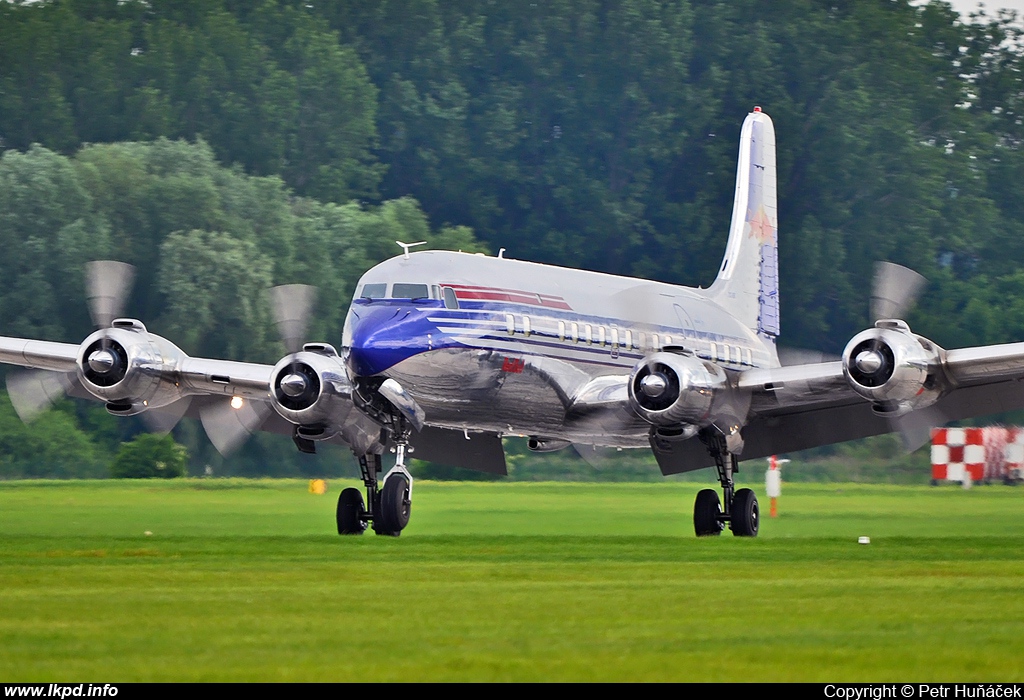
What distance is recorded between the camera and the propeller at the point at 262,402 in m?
23.8

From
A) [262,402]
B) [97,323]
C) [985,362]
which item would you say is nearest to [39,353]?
[97,323]

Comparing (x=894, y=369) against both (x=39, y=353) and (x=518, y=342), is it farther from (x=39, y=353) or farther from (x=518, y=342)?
(x=39, y=353)

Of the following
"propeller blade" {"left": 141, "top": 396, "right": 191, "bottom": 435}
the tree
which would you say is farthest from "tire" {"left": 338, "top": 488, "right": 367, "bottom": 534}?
the tree

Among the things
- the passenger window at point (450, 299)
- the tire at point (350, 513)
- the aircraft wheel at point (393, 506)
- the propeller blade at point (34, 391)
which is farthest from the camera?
the propeller blade at point (34, 391)

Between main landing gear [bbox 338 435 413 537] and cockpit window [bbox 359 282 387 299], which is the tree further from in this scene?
cockpit window [bbox 359 282 387 299]

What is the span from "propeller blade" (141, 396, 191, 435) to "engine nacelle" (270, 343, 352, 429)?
7.82 ft

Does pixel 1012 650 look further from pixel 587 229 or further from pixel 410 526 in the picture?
pixel 587 229

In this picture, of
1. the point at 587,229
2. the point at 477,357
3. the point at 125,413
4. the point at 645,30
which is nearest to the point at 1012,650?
the point at 477,357

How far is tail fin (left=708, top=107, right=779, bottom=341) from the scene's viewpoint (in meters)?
29.9

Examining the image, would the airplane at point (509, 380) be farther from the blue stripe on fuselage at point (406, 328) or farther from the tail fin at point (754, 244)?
the tail fin at point (754, 244)

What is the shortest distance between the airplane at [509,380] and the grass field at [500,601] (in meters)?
1.32

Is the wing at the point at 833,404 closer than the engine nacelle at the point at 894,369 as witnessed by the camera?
No

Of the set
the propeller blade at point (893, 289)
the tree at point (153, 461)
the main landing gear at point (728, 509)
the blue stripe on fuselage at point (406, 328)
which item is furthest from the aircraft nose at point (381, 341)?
the tree at point (153, 461)

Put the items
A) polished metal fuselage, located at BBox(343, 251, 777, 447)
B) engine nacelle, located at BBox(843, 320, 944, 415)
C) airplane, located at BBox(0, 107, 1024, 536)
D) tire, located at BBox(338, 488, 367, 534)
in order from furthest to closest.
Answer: tire, located at BBox(338, 488, 367, 534) → airplane, located at BBox(0, 107, 1024, 536) → polished metal fuselage, located at BBox(343, 251, 777, 447) → engine nacelle, located at BBox(843, 320, 944, 415)
